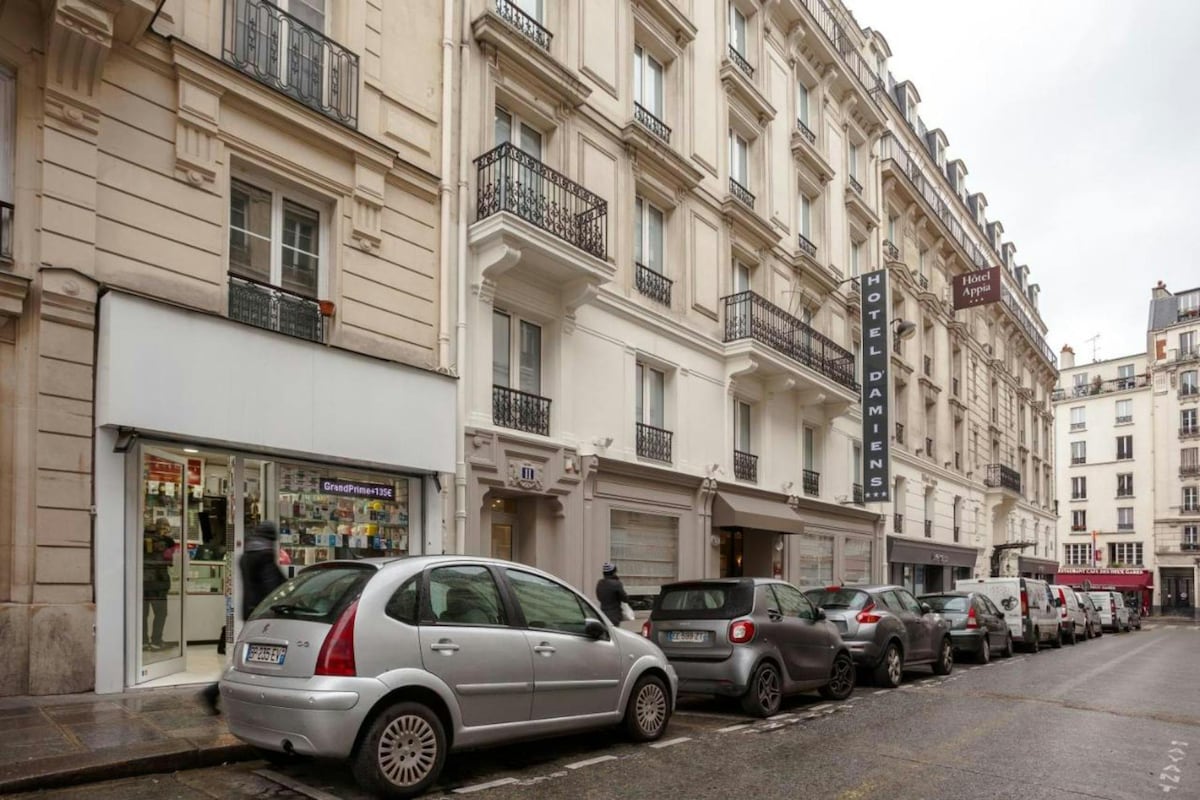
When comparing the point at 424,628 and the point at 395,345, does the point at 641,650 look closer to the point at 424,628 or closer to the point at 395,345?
the point at 424,628

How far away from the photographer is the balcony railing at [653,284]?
17.1m

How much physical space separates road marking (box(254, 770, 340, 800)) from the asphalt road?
0.01 metres

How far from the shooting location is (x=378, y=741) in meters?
6.01

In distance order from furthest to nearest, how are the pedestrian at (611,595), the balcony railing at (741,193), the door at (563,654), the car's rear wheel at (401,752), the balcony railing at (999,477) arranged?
the balcony railing at (999,477), the balcony railing at (741,193), the pedestrian at (611,595), the door at (563,654), the car's rear wheel at (401,752)

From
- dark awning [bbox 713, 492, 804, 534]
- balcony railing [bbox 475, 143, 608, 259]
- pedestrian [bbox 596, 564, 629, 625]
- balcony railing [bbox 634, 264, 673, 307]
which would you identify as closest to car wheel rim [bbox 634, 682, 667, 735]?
pedestrian [bbox 596, 564, 629, 625]

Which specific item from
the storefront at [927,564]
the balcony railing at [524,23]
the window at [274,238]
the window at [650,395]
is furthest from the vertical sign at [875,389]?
the window at [274,238]

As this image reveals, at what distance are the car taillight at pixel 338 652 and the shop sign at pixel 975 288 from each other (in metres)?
32.0

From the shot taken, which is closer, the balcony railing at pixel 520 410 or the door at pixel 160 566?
the door at pixel 160 566

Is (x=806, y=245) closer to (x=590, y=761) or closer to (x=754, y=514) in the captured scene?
(x=754, y=514)

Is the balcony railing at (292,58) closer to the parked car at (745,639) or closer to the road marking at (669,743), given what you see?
the parked car at (745,639)

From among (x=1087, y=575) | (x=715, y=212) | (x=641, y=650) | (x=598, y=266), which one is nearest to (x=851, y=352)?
(x=715, y=212)

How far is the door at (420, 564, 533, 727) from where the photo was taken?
6.53 meters

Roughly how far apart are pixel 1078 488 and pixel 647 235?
A: 223ft

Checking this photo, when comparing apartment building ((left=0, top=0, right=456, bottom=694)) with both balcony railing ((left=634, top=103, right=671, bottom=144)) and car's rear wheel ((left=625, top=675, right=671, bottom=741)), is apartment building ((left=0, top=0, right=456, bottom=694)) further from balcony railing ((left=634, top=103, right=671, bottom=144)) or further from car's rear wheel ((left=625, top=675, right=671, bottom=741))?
balcony railing ((left=634, top=103, right=671, bottom=144))
